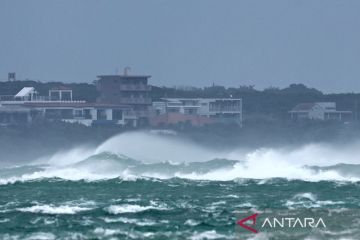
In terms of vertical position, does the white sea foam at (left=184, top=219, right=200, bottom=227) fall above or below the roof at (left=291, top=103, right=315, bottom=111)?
below

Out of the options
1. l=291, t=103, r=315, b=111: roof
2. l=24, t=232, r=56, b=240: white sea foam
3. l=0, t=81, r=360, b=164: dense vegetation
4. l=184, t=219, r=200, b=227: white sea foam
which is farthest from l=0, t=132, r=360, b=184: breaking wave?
l=291, t=103, r=315, b=111: roof

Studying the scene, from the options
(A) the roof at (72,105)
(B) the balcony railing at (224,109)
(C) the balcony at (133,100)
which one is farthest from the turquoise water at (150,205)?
(B) the balcony railing at (224,109)

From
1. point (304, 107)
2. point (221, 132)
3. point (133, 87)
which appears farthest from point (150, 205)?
point (304, 107)

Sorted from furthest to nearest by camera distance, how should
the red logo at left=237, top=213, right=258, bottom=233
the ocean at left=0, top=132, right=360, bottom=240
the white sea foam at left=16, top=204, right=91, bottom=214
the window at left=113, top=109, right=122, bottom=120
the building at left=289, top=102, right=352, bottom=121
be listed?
the building at left=289, top=102, right=352, bottom=121
the window at left=113, top=109, right=122, bottom=120
the white sea foam at left=16, top=204, right=91, bottom=214
the ocean at left=0, top=132, right=360, bottom=240
the red logo at left=237, top=213, right=258, bottom=233

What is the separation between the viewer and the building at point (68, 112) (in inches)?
→ 5000

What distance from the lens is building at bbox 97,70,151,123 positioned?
133625mm

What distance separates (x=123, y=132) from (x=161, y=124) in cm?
839

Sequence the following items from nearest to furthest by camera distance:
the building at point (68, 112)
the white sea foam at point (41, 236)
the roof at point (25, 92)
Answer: the white sea foam at point (41, 236), the building at point (68, 112), the roof at point (25, 92)

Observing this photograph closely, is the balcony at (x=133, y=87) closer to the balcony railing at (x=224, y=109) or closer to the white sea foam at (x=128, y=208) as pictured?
the balcony railing at (x=224, y=109)

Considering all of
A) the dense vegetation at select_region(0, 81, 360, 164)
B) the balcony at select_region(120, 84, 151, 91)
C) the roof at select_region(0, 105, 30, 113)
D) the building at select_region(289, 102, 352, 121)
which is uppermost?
the balcony at select_region(120, 84, 151, 91)

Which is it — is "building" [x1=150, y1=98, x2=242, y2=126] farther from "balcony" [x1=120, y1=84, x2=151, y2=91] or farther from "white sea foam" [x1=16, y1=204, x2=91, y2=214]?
"white sea foam" [x1=16, y1=204, x2=91, y2=214]

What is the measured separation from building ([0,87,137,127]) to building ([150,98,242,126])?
4100 millimetres

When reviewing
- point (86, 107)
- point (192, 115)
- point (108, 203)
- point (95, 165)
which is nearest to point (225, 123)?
point (192, 115)

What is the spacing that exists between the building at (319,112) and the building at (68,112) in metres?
19.1
